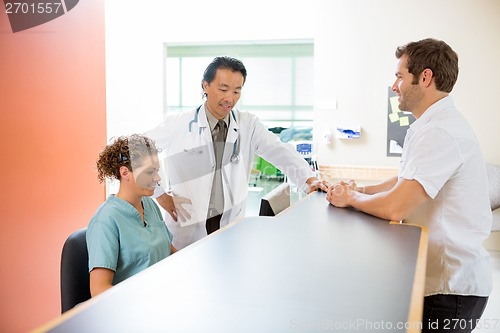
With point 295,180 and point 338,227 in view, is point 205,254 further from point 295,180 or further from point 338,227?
Answer: point 295,180

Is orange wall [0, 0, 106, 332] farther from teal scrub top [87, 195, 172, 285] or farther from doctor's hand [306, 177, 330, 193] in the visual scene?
doctor's hand [306, 177, 330, 193]

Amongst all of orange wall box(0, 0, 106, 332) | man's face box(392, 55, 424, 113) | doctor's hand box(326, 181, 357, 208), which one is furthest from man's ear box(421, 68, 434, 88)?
orange wall box(0, 0, 106, 332)

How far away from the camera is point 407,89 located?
1.53 m

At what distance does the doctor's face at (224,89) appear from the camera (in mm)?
2133

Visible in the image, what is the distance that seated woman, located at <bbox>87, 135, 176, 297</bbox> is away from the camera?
1470 millimetres

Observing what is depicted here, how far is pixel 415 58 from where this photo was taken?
1.51 m

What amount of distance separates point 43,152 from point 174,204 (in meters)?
0.75

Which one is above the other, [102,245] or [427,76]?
[427,76]

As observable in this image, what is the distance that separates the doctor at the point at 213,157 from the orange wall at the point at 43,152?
531 millimetres

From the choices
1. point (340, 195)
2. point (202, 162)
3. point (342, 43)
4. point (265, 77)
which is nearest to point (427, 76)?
point (340, 195)

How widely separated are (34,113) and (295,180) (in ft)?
4.13

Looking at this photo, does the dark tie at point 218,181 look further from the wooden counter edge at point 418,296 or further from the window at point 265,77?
the window at point 265,77

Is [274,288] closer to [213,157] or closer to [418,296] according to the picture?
[418,296]

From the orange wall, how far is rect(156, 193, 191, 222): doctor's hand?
657 millimetres
